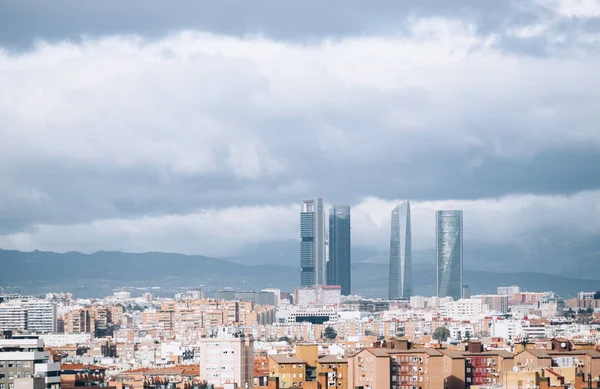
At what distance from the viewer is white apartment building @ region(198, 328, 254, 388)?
236 feet

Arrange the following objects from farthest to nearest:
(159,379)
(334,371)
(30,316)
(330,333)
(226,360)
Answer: (30,316) → (330,333) → (159,379) → (226,360) → (334,371)

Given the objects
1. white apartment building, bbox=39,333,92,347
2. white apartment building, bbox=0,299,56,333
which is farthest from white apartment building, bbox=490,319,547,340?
white apartment building, bbox=0,299,56,333

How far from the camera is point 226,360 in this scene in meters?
73.4

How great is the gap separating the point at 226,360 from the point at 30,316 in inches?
4868

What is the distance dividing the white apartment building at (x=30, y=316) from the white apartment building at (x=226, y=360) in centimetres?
A: 11275

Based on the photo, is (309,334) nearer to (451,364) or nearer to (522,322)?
(522,322)

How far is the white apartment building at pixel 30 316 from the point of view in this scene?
187 metres

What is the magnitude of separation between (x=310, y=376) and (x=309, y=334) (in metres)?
120

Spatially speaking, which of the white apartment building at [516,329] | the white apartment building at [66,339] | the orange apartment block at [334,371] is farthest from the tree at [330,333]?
the orange apartment block at [334,371]

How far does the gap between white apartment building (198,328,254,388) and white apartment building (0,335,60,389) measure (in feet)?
43.7

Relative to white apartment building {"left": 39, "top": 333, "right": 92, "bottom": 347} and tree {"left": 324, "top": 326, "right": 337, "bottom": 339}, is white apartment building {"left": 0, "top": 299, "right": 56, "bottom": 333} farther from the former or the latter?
tree {"left": 324, "top": 326, "right": 337, "bottom": 339}

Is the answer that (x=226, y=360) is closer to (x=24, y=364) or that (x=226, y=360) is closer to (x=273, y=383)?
(x=273, y=383)

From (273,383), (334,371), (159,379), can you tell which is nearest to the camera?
(273,383)

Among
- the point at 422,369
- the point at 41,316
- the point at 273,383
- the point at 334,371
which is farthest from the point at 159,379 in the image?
the point at 41,316
